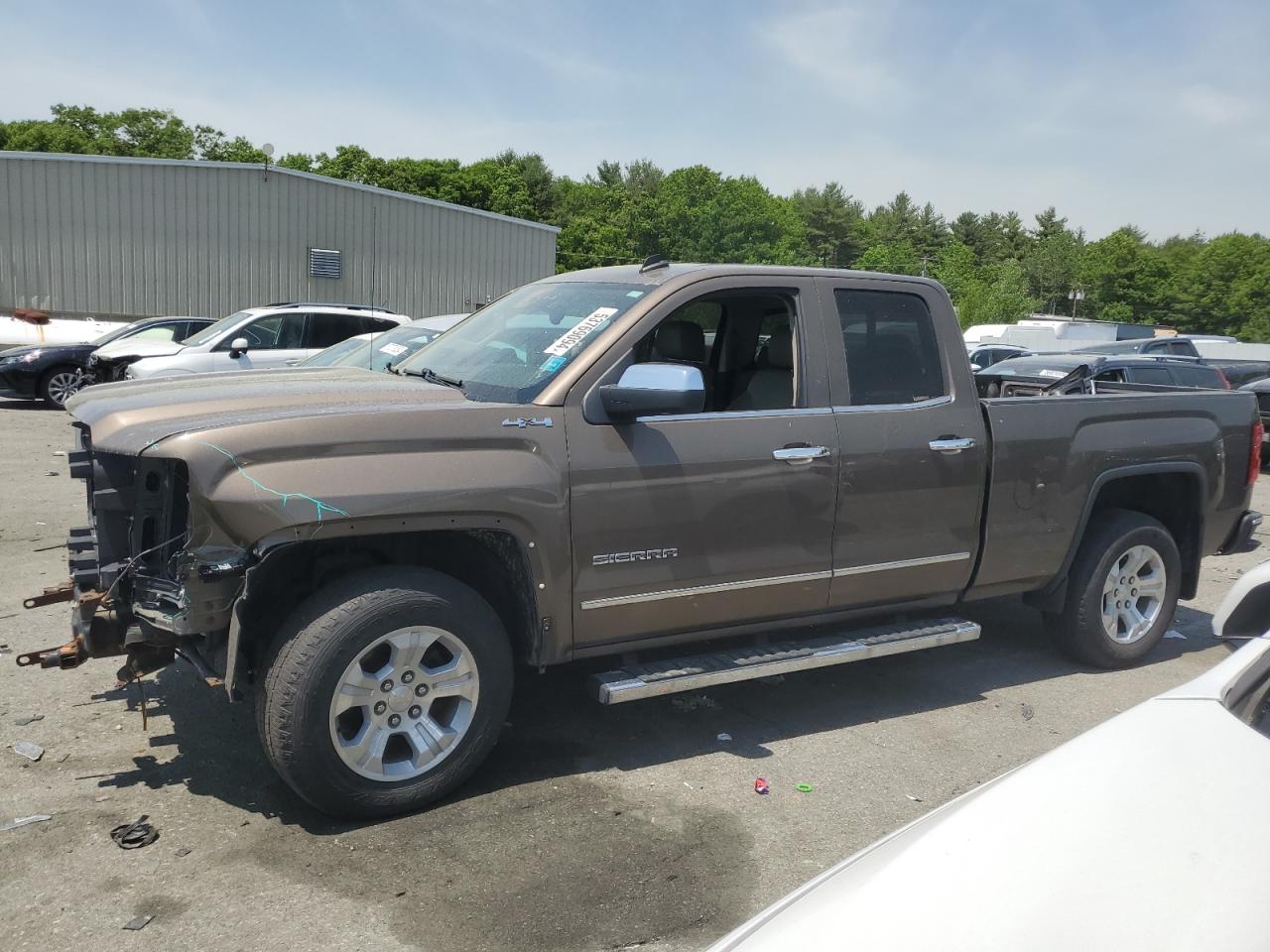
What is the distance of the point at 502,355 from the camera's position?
449 centimetres

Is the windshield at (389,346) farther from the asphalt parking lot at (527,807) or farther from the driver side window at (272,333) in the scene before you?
the asphalt parking lot at (527,807)

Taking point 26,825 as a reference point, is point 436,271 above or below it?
above

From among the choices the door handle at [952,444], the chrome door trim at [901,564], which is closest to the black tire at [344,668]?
the chrome door trim at [901,564]

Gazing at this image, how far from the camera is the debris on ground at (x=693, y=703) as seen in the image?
4.96 metres

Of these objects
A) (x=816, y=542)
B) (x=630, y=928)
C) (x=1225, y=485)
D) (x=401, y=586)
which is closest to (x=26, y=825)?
(x=401, y=586)

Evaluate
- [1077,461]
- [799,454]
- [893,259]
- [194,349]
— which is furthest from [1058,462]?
[893,259]

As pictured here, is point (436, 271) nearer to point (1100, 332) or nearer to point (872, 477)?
point (872, 477)

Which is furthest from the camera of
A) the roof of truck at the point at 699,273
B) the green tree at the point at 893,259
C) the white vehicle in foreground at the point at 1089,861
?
the green tree at the point at 893,259

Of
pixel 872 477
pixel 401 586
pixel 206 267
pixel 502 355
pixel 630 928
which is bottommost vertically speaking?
pixel 630 928

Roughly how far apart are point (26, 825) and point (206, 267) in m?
26.3

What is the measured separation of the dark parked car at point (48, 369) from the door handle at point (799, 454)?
13.8 m

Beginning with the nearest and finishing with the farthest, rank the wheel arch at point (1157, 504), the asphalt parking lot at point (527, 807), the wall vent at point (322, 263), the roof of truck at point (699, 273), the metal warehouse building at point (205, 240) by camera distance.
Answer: the asphalt parking lot at point (527, 807), the roof of truck at point (699, 273), the wheel arch at point (1157, 504), the metal warehouse building at point (205, 240), the wall vent at point (322, 263)

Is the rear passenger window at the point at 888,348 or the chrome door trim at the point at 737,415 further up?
the rear passenger window at the point at 888,348

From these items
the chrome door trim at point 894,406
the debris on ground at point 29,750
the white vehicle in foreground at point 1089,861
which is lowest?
the debris on ground at point 29,750
